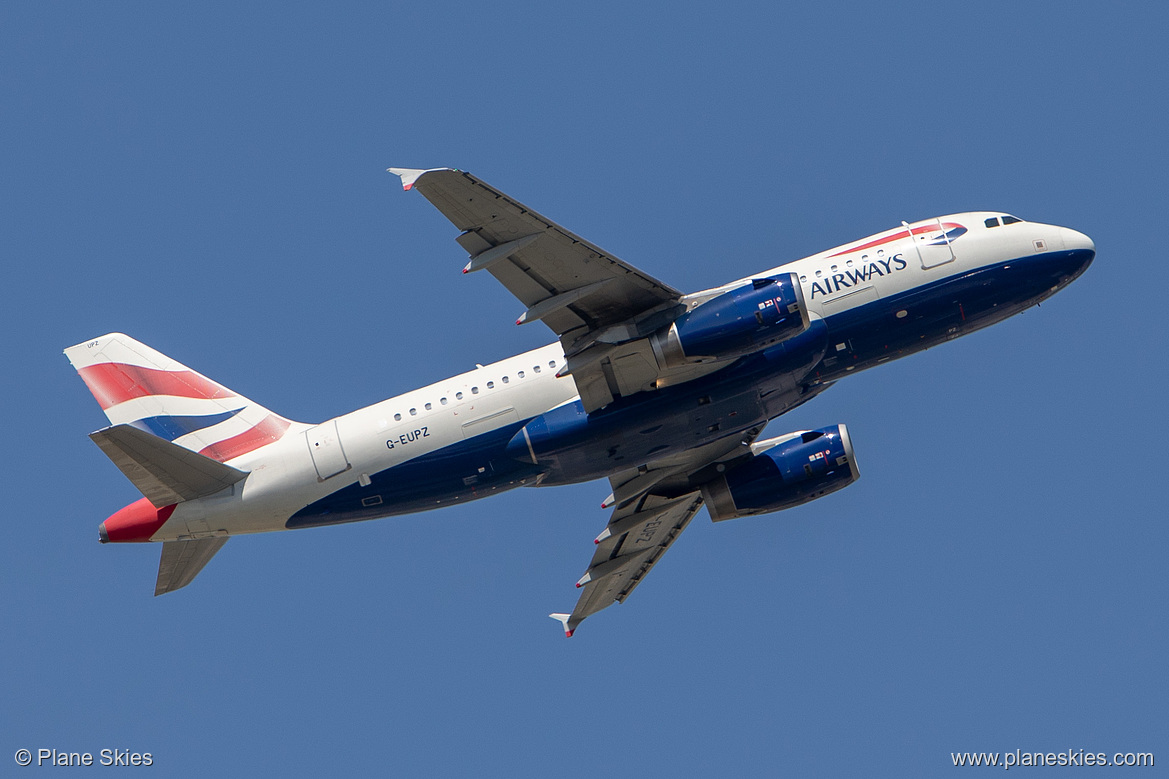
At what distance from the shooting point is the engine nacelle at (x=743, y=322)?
34688mm

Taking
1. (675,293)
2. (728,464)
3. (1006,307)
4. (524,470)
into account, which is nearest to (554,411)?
(524,470)

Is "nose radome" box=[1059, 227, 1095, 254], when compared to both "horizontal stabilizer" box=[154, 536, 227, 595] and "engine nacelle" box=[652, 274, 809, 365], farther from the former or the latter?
"horizontal stabilizer" box=[154, 536, 227, 595]

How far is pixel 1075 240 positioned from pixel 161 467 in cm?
2885

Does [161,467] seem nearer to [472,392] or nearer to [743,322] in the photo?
[472,392]

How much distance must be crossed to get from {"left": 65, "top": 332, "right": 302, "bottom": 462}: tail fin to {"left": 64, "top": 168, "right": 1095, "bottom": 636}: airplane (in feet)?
0.24

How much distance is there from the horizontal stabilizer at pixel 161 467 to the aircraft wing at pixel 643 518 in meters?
13.4

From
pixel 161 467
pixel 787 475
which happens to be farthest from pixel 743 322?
pixel 161 467

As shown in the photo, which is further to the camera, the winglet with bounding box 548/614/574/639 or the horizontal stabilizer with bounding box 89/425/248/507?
the winglet with bounding box 548/614/574/639

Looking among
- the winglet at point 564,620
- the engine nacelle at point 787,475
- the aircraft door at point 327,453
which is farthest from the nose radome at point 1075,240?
the aircraft door at point 327,453

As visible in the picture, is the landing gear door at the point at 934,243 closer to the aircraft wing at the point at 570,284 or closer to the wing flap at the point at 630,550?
the aircraft wing at the point at 570,284

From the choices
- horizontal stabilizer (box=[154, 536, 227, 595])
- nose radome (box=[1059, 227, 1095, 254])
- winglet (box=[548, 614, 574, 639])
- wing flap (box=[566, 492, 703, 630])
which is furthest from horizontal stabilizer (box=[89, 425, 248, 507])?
nose radome (box=[1059, 227, 1095, 254])

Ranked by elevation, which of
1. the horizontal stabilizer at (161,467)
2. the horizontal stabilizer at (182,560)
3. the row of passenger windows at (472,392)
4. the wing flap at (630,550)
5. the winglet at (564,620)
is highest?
the horizontal stabilizer at (161,467)

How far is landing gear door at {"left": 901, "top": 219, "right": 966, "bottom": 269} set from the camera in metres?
37.6

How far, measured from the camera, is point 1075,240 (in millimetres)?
38719
